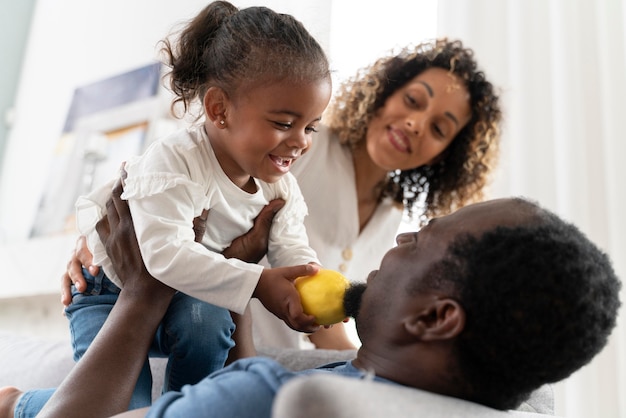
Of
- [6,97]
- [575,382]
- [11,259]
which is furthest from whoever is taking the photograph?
[6,97]

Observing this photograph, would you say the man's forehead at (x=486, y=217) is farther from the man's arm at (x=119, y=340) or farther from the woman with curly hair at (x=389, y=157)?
the woman with curly hair at (x=389, y=157)

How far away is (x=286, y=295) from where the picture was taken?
1162 mm

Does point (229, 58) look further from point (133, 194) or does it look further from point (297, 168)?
point (297, 168)

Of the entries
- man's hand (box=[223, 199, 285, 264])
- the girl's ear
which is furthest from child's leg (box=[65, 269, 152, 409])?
the girl's ear

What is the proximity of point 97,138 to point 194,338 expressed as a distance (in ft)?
7.76

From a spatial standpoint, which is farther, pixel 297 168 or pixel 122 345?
pixel 297 168

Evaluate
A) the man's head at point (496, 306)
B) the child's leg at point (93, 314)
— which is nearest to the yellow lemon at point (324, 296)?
the man's head at point (496, 306)

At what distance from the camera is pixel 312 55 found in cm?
136

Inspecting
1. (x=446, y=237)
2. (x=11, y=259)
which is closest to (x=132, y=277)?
(x=446, y=237)

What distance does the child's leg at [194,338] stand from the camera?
1.29 m

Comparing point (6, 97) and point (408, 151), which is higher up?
point (6, 97)

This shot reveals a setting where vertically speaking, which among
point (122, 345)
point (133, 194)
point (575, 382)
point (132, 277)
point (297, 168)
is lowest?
point (575, 382)

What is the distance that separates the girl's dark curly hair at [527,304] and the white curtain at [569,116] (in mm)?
1255

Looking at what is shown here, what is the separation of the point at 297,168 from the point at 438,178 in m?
0.52
